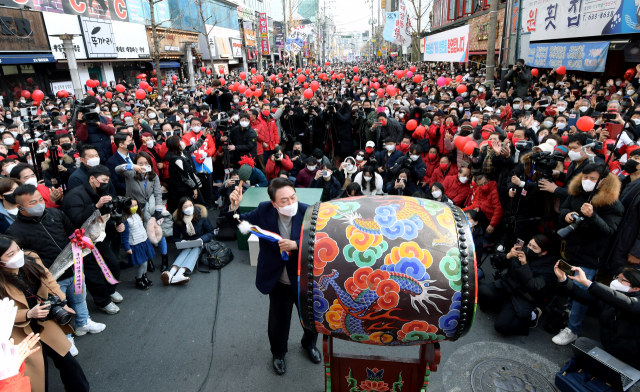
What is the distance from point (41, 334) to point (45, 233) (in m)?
1.03

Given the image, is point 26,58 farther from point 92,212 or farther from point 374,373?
point 374,373

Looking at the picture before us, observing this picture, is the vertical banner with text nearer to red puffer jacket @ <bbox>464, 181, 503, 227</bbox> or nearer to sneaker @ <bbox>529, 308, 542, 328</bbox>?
red puffer jacket @ <bbox>464, 181, 503, 227</bbox>

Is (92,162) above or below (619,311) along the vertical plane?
above

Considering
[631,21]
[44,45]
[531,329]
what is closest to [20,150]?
[531,329]

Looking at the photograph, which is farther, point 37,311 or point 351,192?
point 351,192

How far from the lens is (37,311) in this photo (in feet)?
8.52

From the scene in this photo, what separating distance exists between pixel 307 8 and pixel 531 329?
80.6m

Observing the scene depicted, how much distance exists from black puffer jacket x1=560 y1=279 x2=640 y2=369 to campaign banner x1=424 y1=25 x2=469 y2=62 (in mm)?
11357

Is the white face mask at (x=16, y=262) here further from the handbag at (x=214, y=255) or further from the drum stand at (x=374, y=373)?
the handbag at (x=214, y=255)

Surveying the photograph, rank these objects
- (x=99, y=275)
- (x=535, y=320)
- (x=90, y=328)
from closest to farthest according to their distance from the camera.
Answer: (x=535, y=320), (x=90, y=328), (x=99, y=275)

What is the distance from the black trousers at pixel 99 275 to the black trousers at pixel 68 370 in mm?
1173

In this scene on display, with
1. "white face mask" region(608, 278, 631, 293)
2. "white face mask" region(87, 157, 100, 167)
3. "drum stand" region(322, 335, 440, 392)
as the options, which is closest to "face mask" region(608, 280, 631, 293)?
"white face mask" region(608, 278, 631, 293)

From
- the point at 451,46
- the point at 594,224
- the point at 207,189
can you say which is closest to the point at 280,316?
the point at 594,224

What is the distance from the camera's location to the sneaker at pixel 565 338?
3.61 metres
